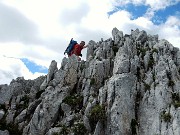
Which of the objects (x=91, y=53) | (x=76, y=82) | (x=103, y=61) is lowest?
(x=76, y=82)

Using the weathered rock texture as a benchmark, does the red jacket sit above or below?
above

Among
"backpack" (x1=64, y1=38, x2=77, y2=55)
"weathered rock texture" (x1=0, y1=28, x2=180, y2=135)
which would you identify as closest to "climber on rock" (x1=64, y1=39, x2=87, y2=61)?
"backpack" (x1=64, y1=38, x2=77, y2=55)

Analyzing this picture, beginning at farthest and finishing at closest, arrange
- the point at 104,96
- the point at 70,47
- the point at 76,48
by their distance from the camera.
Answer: the point at 70,47
the point at 76,48
the point at 104,96

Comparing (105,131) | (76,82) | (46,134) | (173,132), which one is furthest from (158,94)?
(46,134)

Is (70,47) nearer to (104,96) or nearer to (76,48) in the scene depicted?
(76,48)

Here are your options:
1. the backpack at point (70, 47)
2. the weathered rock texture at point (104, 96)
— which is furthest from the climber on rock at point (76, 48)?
the weathered rock texture at point (104, 96)

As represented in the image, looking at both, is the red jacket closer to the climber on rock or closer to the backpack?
the climber on rock

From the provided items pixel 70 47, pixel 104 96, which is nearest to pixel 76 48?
pixel 70 47

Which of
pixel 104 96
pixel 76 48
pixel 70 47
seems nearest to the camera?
pixel 104 96

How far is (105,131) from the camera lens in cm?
4600

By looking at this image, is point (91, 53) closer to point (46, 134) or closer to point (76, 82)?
point (76, 82)

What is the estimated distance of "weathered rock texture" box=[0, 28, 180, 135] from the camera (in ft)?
152

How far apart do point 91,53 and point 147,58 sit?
1509cm

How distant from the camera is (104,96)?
163 feet
